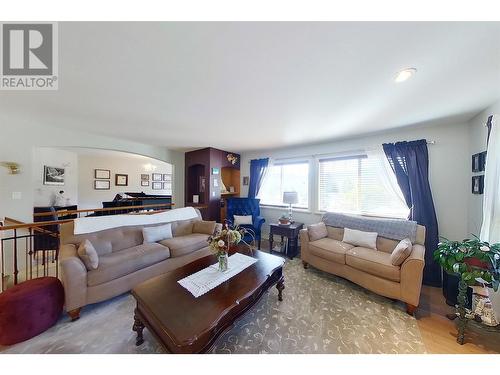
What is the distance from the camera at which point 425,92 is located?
67.9 inches

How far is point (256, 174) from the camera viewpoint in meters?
4.68

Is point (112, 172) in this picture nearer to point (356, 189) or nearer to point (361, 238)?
point (356, 189)

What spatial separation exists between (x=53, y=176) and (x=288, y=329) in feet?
22.7

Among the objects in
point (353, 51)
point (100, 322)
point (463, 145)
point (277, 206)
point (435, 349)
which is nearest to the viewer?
point (353, 51)

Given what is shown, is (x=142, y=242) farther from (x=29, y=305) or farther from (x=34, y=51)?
(x=34, y=51)

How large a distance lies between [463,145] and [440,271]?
179cm

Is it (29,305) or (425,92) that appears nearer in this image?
(29,305)

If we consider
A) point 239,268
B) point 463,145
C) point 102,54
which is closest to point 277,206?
point 239,268

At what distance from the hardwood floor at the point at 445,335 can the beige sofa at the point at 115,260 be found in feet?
8.76

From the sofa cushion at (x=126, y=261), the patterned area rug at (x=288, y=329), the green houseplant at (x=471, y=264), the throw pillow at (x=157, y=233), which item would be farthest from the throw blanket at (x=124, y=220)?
the green houseplant at (x=471, y=264)

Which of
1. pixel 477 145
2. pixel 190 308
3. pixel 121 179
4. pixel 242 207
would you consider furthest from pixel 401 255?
pixel 121 179

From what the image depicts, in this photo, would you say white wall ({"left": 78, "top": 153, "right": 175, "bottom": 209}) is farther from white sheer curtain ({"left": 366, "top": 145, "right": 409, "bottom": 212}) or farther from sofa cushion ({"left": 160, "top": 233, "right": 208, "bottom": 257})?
white sheer curtain ({"left": 366, "top": 145, "right": 409, "bottom": 212})
